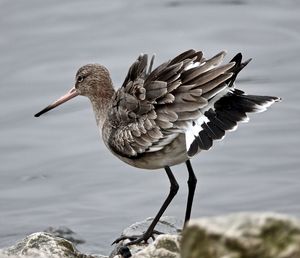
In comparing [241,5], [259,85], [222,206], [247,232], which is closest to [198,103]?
[247,232]

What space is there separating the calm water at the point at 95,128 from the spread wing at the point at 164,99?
277cm

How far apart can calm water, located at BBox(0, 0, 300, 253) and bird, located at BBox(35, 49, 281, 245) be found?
267 cm

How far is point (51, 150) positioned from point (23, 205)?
1.25 meters

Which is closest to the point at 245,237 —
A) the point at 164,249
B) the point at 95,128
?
the point at 164,249

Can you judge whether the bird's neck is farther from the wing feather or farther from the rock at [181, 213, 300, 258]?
the rock at [181, 213, 300, 258]

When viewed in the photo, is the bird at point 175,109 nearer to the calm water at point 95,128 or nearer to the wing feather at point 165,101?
the wing feather at point 165,101

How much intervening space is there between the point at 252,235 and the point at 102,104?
498 centimetres

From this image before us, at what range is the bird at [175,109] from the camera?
29.0 feet

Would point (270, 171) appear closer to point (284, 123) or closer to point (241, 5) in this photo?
point (284, 123)

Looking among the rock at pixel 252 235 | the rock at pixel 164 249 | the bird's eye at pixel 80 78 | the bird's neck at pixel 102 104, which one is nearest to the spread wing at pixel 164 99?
the bird's neck at pixel 102 104

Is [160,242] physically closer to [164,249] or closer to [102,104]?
[164,249]

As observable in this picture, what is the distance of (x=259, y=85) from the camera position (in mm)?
15641

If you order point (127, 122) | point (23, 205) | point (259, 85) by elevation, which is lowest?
point (23, 205)

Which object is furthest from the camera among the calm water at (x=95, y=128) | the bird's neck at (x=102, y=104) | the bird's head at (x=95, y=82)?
the calm water at (x=95, y=128)
